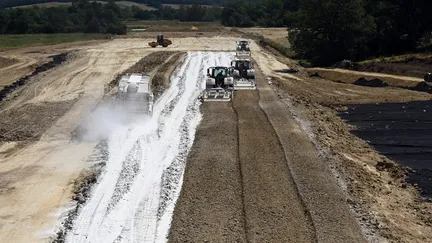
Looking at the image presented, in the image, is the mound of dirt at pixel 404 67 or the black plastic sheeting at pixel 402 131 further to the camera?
the mound of dirt at pixel 404 67

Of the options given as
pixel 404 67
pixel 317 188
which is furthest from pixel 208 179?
pixel 404 67

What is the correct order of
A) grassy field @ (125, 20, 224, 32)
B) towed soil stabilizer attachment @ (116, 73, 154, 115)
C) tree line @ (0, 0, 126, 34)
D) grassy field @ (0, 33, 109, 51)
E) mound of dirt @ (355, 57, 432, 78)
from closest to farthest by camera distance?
towed soil stabilizer attachment @ (116, 73, 154, 115) < mound of dirt @ (355, 57, 432, 78) < grassy field @ (0, 33, 109, 51) < tree line @ (0, 0, 126, 34) < grassy field @ (125, 20, 224, 32)

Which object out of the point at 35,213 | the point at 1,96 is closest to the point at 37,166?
the point at 35,213

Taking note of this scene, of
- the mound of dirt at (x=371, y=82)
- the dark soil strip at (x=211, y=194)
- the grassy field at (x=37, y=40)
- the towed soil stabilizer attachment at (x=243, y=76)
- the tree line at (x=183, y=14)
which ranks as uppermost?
the dark soil strip at (x=211, y=194)

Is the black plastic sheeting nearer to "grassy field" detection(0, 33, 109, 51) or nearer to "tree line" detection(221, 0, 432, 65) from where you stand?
"tree line" detection(221, 0, 432, 65)

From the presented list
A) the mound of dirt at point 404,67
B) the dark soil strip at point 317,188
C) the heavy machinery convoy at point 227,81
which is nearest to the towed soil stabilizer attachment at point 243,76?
the heavy machinery convoy at point 227,81

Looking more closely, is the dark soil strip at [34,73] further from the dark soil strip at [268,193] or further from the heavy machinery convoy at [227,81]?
the dark soil strip at [268,193]

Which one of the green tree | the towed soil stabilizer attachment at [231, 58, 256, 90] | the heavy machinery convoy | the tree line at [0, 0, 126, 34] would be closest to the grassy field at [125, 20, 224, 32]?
the tree line at [0, 0, 126, 34]
